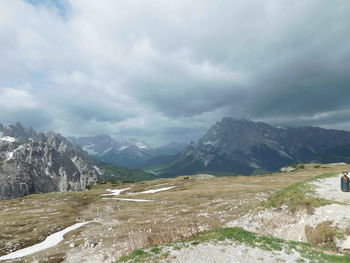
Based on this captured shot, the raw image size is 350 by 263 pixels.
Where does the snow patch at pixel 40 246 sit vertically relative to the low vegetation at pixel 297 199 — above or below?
below

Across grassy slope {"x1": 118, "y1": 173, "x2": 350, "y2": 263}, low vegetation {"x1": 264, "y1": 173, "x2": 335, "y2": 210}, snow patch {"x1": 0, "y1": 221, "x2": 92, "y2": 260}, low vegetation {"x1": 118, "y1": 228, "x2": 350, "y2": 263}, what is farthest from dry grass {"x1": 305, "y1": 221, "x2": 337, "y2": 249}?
snow patch {"x1": 0, "y1": 221, "x2": 92, "y2": 260}

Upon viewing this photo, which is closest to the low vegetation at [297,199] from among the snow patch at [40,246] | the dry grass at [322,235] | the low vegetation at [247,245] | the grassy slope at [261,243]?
the grassy slope at [261,243]

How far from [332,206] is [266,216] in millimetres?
7724

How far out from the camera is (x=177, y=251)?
19.7 metres

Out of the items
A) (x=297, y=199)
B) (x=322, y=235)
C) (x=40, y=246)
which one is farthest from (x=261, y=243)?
(x=40, y=246)

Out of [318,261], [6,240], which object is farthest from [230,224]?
[6,240]

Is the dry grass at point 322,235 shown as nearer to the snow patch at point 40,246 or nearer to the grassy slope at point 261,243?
the grassy slope at point 261,243

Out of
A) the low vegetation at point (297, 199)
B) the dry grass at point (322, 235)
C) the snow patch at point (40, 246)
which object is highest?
the low vegetation at point (297, 199)

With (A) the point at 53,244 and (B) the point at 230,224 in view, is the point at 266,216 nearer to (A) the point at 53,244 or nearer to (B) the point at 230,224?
(B) the point at 230,224

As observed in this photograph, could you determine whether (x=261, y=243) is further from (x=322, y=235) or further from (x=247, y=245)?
(x=322, y=235)

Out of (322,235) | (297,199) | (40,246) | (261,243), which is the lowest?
(40,246)

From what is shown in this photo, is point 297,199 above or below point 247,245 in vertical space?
above

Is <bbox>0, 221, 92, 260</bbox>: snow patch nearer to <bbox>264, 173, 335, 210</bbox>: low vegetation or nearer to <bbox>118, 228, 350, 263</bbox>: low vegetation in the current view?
<bbox>118, 228, 350, 263</bbox>: low vegetation

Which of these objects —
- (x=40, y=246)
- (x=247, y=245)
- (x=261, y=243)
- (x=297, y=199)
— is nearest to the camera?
(x=247, y=245)
